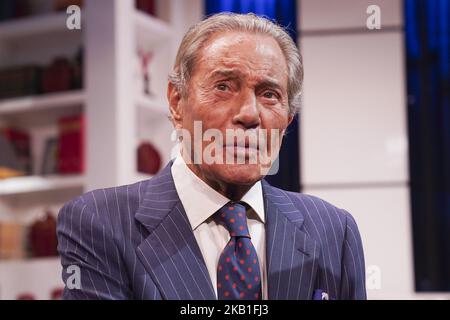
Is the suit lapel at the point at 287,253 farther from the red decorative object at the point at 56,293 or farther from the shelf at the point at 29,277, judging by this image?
the shelf at the point at 29,277

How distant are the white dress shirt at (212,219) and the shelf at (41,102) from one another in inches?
89.7

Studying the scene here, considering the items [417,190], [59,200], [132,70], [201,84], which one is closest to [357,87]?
[417,190]

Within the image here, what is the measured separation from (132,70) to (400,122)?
124 cm

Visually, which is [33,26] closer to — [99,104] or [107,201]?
[99,104]

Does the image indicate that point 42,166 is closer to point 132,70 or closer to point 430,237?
point 132,70

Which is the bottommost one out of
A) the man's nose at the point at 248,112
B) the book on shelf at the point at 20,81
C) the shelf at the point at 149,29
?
the man's nose at the point at 248,112

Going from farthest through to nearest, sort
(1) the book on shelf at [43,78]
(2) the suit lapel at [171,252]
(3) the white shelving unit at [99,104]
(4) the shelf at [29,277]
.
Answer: (4) the shelf at [29,277] → (1) the book on shelf at [43,78] → (3) the white shelving unit at [99,104] → (2) the suit lapel at [171,252]

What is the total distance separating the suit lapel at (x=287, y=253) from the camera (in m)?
1.22

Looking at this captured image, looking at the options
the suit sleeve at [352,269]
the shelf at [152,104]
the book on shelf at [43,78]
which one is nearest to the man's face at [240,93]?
the suit sleeve at [352,269]

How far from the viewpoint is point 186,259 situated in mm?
1203

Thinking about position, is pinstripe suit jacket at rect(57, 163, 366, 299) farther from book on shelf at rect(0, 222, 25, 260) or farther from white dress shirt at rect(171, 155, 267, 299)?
book on shelf at rect(0, 222, 25, 260)

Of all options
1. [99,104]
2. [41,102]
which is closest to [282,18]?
[99,104]

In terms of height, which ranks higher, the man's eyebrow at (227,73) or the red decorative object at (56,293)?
the man's eyebrow at (227,73)

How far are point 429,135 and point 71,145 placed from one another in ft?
5.40
